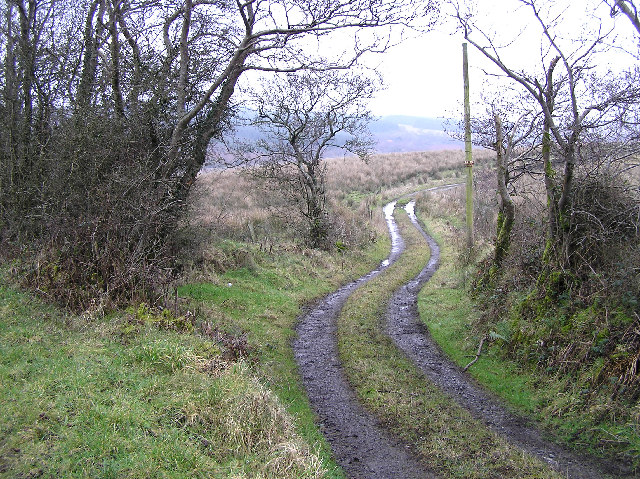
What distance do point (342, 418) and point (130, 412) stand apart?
3021 millimetres

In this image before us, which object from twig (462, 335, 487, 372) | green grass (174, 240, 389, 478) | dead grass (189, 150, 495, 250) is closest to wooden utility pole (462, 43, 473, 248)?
green grass (174, 240, 389, 478)

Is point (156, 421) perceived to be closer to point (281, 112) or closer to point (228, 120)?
point (228, 120)

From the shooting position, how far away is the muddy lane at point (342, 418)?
5496mm

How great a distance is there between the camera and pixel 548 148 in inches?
367

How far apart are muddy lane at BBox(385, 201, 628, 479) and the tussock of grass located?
2726 millimetres

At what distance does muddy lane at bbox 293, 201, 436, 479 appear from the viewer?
5496 mm

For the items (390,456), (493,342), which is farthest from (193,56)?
(390,456)

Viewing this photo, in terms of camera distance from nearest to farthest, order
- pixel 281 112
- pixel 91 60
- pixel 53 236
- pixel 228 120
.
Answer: pixel 53 236
pixel 91 60
pixel 228 120
pixel 281 112

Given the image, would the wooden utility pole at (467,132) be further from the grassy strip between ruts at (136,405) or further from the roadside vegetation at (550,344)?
the grassy strip between ruts at (136,405)

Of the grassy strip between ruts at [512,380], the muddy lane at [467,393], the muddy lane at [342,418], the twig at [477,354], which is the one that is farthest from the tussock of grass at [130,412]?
the twig at [477,354]

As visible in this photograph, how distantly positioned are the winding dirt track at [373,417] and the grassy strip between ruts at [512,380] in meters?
0.25

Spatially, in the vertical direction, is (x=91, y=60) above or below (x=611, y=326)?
above

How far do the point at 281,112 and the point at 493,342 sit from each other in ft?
39.2

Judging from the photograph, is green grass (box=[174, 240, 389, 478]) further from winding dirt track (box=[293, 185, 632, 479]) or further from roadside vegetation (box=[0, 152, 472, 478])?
winding dirt track (box=[293, 185, 632, 479])
